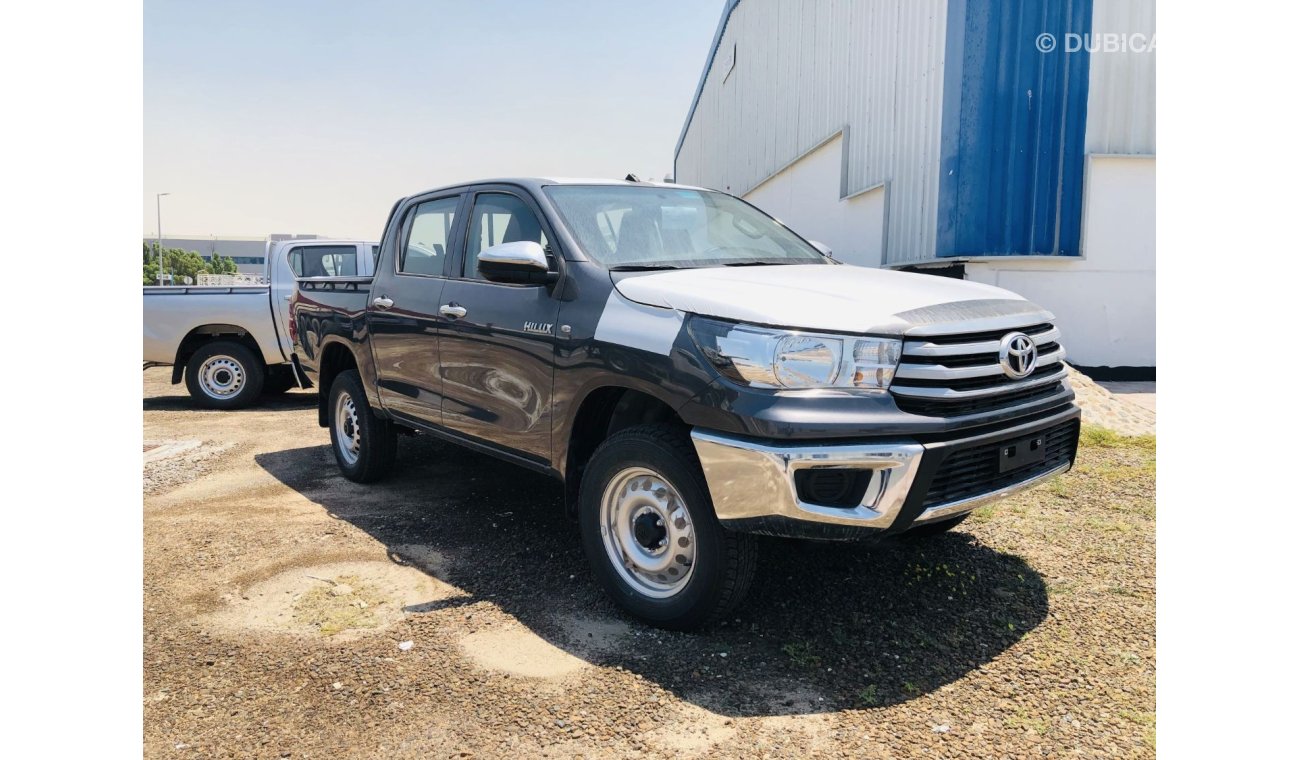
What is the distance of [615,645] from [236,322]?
866 centimetres

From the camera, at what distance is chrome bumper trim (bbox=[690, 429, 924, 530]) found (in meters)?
3.05

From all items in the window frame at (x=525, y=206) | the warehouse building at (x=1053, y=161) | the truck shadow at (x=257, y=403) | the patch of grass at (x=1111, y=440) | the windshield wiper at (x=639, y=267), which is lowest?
the truck shadow at (x=257, y=403)

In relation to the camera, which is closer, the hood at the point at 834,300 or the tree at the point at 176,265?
the hood at the point at 834,300

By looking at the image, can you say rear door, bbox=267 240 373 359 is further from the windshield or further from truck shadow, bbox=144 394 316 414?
the windshield

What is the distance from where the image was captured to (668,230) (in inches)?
175

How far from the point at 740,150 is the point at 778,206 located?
5383 millimetres

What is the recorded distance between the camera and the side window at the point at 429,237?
17.0 ft

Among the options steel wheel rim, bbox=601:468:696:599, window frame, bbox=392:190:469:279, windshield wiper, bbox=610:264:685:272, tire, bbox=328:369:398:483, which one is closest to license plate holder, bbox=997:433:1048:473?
steel wheel rim, bbox=601:468:696:599

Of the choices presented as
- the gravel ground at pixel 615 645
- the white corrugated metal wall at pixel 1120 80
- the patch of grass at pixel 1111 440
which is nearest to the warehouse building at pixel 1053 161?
the white corrugated metal wall at pixel 1120 80

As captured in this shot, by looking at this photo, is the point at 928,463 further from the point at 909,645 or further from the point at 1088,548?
the point at 1088,548

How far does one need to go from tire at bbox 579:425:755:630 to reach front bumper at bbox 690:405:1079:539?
15 cm

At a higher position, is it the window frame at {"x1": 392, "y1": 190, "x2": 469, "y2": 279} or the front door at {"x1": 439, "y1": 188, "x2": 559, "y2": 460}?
the window frame at {"x1": 392, "y1": 190, "x2": 469, "y2": 279}

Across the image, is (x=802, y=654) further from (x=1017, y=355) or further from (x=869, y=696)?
(x=1017, y=355)

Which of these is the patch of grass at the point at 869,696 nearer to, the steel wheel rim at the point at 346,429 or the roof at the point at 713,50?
the steel wheel rim at the point at 346,429
